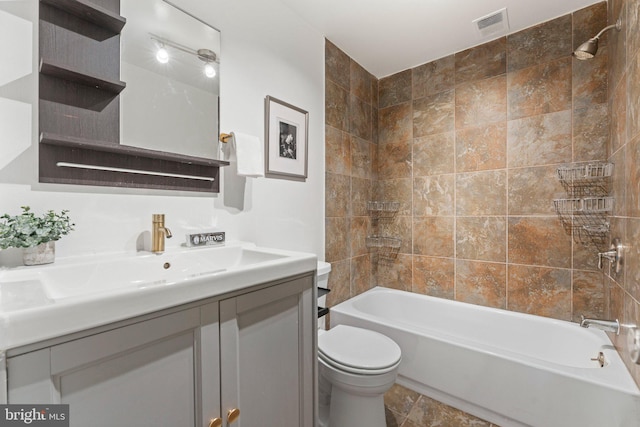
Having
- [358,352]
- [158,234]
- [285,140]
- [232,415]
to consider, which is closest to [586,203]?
[358,352]

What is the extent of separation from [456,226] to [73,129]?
245 cm

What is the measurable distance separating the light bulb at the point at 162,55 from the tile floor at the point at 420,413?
89.7 inches

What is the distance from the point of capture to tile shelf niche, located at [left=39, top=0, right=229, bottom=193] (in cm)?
93

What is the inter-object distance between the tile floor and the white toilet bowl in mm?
321

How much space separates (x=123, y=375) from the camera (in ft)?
2.06

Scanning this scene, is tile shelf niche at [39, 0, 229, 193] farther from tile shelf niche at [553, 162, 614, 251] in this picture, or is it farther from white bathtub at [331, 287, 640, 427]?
tile shelf niche at [553, 162, 614, 251]

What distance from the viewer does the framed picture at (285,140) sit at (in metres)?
1.71

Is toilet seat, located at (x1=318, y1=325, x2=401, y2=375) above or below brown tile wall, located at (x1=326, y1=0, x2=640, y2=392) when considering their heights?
below


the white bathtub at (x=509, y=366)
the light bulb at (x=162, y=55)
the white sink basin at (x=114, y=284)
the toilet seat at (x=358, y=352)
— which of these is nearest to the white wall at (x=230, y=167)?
the white sink basin at (x=114, y=284)

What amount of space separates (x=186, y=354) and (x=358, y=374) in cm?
96

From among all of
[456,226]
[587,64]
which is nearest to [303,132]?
[456,226]

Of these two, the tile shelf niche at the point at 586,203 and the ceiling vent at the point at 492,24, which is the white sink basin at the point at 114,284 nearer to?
the tile shelf niche at the point at 586,203

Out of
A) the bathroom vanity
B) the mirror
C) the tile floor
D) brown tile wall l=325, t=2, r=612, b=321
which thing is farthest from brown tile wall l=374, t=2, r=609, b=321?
the mirror

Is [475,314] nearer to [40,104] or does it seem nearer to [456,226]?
[456,226]
